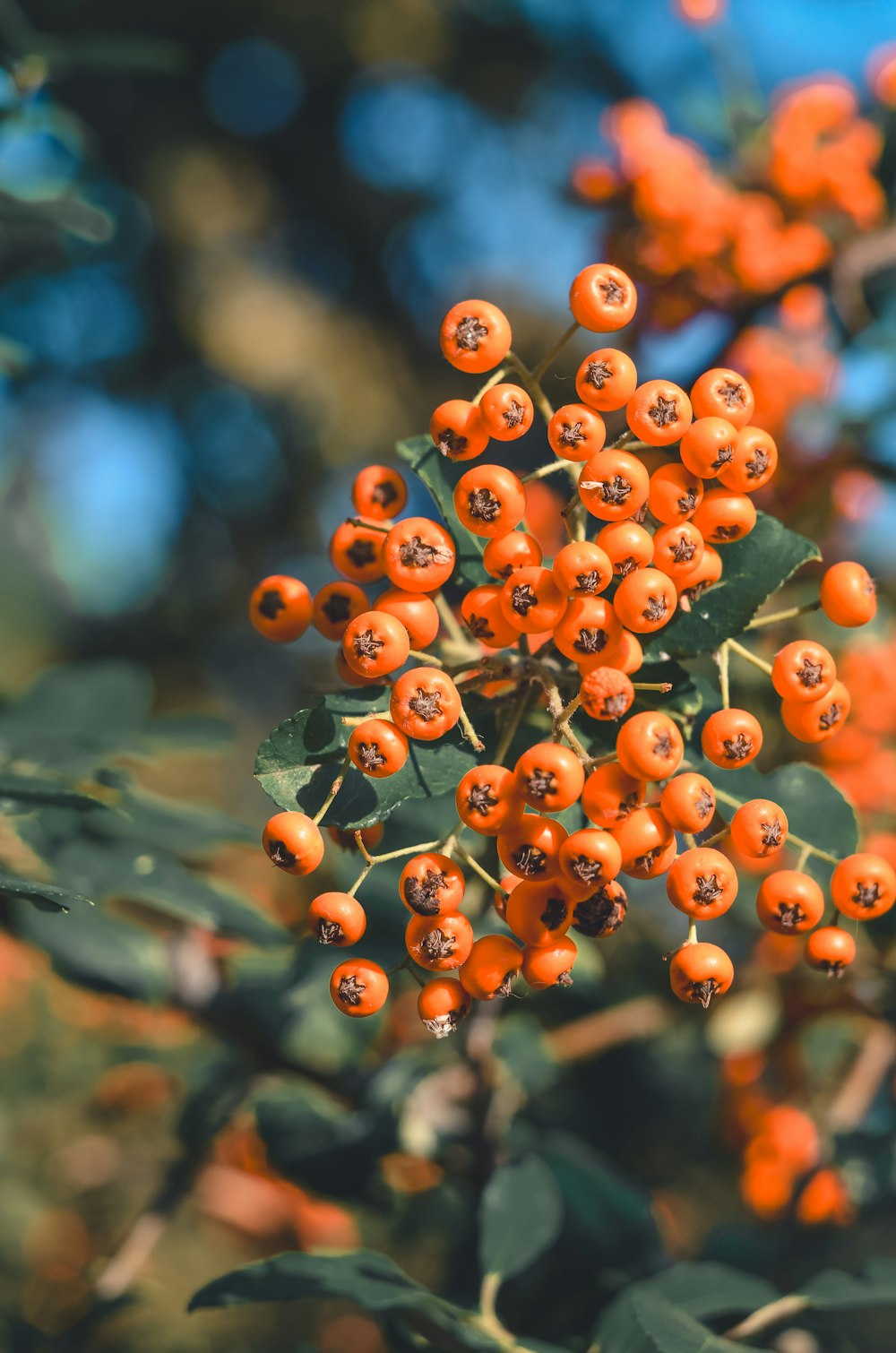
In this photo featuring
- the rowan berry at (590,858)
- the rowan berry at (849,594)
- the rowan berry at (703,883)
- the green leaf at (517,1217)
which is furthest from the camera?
the green leaf at (517,1217)

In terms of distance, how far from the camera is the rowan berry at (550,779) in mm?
919

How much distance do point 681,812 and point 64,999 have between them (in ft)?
10.5

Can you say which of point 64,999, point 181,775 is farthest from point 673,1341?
point 181,775

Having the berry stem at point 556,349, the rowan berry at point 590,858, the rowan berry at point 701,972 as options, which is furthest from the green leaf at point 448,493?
the rowan berry at point 701,972

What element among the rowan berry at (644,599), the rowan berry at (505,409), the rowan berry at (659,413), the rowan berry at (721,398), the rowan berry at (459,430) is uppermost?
the rowan berry at (721,398)

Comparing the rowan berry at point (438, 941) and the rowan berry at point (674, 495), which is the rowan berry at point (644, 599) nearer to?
the rowan berry at point (674, 495)

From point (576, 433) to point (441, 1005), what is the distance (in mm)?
607

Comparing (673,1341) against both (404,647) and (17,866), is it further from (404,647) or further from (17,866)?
(17,866)

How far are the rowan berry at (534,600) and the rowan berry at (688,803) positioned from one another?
0.20 m

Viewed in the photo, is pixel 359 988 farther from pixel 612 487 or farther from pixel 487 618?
pixel 612 487

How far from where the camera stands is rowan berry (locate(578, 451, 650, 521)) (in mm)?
974

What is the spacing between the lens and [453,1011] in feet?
3.44

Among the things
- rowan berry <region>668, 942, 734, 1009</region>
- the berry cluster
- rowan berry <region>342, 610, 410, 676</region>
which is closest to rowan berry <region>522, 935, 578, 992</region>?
the berry cluster

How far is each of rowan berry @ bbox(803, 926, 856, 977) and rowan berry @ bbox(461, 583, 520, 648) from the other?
1.60ft
